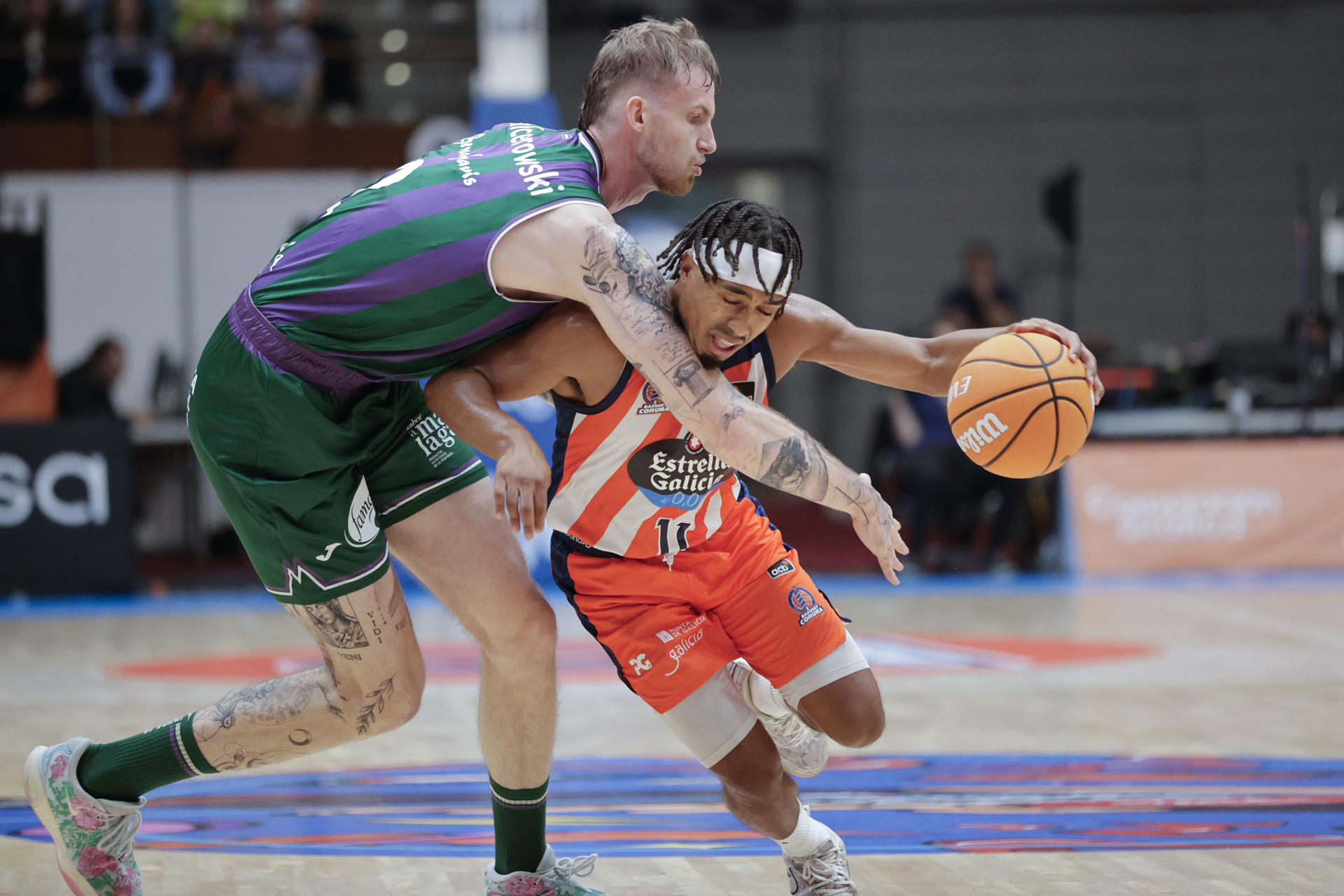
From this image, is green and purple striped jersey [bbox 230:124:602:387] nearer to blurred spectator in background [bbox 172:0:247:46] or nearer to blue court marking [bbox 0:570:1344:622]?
blue court marking [bbox 0:570:1344:622]

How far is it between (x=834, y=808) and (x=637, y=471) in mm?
1497

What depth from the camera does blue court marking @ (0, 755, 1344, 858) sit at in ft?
12.5

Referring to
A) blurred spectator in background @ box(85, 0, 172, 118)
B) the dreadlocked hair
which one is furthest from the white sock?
blurred spectator in background @ box(85, 0, 172, 118)

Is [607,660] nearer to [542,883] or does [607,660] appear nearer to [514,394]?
[542,883]

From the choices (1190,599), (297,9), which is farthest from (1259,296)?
(297,9)

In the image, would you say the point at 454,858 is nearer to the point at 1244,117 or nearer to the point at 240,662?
the point at 240,662

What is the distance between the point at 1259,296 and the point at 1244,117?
2227 millimetres

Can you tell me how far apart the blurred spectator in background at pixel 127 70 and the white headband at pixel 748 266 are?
1079 centimetres

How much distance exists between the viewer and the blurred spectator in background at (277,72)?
12.4 metres

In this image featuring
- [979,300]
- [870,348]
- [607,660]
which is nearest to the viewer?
[870,348]

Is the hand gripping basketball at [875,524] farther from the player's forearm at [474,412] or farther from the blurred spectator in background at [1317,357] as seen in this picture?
the blurred spectator in background at [1317,357]

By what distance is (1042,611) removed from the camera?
8844 mm

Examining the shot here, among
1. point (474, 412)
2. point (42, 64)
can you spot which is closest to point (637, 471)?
point (474, 412)

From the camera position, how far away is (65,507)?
32.5ft
